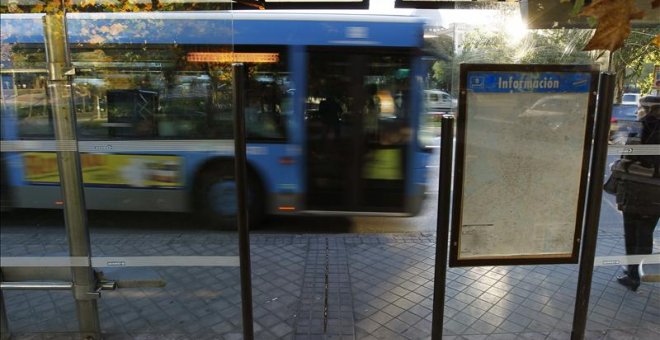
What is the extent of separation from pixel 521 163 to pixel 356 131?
341cm

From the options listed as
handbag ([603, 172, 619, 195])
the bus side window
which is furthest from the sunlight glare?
the bus side window

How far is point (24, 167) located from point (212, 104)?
69.6 inches

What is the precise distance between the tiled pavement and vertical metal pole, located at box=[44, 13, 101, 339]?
0.34 m

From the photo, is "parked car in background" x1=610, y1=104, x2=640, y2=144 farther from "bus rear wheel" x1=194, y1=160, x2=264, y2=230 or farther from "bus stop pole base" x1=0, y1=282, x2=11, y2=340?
"bus stop pole base" x1=0, y1=282, x2=11, y2=340

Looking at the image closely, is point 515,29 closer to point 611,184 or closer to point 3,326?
point 611,184

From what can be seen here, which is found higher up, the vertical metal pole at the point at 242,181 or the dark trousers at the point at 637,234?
the vertical metal pole at the point at 242,181

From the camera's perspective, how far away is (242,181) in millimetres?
2381

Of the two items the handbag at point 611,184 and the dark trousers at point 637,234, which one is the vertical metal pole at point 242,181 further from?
the dark trousers at point 637,234

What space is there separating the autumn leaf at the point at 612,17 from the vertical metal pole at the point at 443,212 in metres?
0.95

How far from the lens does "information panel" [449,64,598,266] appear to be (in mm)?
2365

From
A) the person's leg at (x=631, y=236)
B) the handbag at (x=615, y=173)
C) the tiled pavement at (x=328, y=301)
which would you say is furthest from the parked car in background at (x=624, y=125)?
the tiled pavement at (x=328, y=301)

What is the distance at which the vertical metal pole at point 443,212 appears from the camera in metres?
2.27

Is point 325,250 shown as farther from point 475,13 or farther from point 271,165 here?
point 475,13

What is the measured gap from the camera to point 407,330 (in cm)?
333
